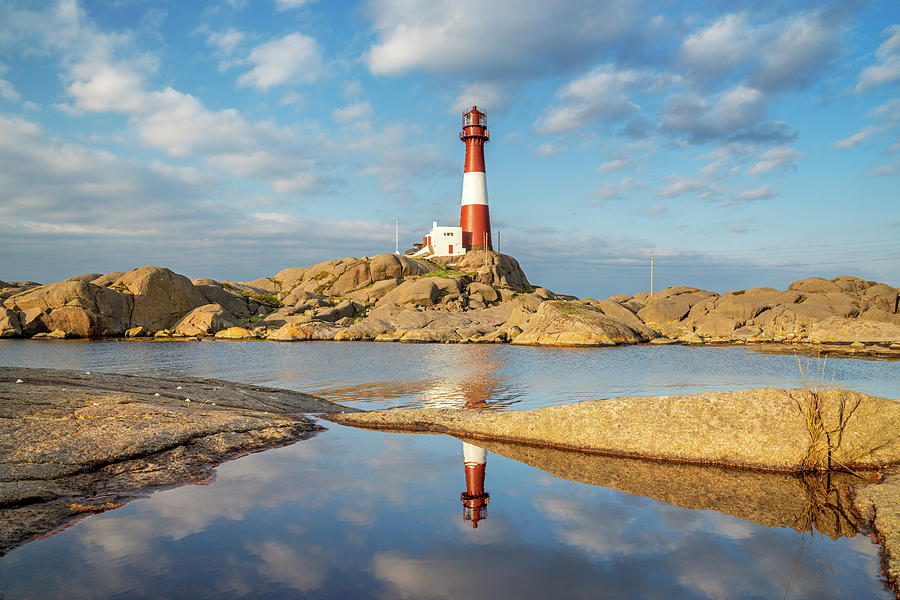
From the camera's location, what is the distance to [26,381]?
12.9 m

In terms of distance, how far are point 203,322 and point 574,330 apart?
121ft

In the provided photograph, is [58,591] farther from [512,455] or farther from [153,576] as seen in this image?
[512,455]

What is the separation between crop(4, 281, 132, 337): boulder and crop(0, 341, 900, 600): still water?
54.8 meters

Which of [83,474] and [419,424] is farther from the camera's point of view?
[419,424]

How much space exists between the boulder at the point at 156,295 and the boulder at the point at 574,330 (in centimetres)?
3521

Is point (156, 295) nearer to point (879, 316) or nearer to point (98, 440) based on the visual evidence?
point (98, 440)

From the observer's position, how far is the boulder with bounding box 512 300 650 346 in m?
52.1

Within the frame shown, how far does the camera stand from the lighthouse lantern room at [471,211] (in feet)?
274

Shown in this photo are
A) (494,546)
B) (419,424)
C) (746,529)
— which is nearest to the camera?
(494,546)

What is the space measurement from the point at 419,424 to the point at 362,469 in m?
3.47

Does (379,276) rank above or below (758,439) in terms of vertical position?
above

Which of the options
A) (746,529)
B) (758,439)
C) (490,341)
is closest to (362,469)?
(746,529)

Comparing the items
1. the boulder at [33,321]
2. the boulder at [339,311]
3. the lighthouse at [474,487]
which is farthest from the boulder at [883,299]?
the boulder at [33,321]

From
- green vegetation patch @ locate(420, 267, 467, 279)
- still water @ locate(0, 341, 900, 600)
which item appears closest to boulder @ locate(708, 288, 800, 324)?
green vegetation patch @ locate(420, 267, 467, 279)
